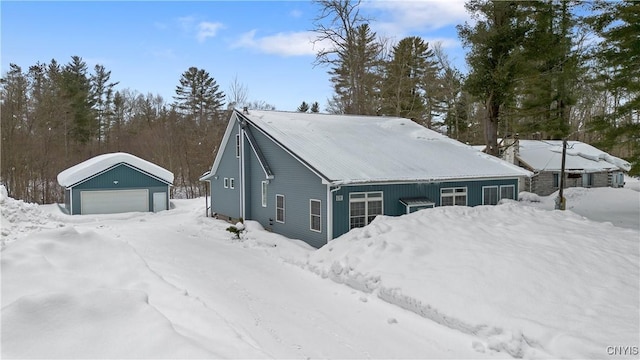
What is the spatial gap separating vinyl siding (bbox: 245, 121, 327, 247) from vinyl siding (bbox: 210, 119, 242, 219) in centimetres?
113

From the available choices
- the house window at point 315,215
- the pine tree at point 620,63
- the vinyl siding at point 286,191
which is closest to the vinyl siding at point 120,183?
the vinyl siding at point 286,191

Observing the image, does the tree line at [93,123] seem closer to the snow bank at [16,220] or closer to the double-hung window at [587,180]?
the snow bank at [16,220]

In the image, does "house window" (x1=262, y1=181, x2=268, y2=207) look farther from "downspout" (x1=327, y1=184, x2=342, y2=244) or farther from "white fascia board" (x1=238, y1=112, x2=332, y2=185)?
"downspout" (x1=327, y1=184, x2=342, y2=244)

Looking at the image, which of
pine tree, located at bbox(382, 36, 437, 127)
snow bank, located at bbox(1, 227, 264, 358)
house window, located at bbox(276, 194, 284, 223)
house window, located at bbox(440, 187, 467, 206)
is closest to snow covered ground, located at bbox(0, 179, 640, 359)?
snow bank, located at bbox(1, 227, 264, 358)

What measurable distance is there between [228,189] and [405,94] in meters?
18.9

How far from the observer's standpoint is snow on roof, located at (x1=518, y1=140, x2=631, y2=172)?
30.0 meters

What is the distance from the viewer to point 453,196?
15.1 m

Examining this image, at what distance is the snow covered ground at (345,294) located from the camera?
13.8 ft

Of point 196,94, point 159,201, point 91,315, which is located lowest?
point 159,201

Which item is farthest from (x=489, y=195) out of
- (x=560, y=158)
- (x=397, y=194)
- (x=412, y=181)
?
(x=560, y=158)

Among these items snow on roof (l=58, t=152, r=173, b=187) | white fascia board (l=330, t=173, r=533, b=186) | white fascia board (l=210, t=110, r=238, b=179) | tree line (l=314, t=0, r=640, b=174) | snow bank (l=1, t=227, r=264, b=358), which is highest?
tree line (l=314, t=0, r=640, b=174)

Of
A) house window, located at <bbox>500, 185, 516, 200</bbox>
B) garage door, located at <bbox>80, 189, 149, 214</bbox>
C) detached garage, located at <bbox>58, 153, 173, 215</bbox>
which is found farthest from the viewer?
garage door, located at <bbox>80, 189, 149, 214</bbox>

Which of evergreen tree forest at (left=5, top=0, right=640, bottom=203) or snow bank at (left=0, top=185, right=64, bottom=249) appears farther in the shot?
evergreen tree forest at (left=5, top=0, right=640, bottom=203)

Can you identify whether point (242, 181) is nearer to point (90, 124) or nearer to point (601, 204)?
point (601, 204)
